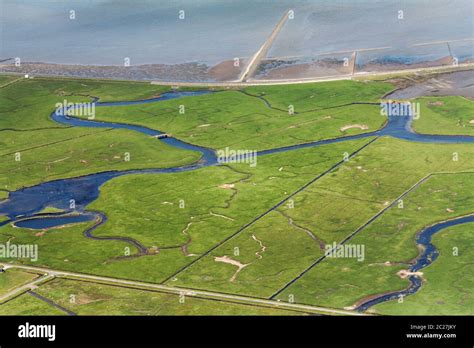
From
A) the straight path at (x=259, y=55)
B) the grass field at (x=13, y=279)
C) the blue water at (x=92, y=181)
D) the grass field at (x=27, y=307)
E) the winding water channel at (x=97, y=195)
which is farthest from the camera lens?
the straight path at (x=259, y=55)

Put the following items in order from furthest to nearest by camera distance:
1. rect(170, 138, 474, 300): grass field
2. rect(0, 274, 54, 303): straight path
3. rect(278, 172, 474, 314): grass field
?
1. rect(170, 138, 474, 300): grass field
2. rect(0, 274, 54, 303): straight path
3. rect(278, 172, 474, 314): grass field

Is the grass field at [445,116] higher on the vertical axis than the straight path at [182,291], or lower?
higher

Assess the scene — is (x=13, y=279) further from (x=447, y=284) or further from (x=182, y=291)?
(x=447, y=284)

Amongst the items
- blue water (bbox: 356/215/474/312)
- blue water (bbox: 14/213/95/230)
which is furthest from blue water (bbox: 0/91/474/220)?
blue water (bbox: 356/215/474/312)

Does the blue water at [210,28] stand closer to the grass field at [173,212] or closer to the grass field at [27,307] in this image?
→ the grass field at [173,212]

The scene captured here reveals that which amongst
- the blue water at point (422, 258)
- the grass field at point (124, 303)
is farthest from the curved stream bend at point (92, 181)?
the blue water at point (422, 258)

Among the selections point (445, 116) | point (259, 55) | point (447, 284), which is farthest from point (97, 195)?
point (259, 55)

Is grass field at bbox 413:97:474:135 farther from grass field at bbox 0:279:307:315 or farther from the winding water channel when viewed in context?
grass field at bbox 0:279:307:315
